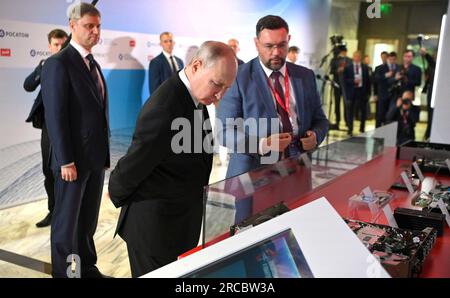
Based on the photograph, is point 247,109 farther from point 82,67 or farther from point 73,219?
point 73,219

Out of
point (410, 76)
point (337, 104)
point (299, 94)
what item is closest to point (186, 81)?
point (299, 94)

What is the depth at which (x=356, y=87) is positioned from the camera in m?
9.02

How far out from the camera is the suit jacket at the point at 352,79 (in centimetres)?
894

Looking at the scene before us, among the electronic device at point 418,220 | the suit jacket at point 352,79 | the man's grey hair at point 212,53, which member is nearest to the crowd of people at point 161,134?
the man's grey hair at point 212,53

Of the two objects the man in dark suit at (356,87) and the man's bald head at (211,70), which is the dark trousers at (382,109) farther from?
the man's bald head at (211,70)

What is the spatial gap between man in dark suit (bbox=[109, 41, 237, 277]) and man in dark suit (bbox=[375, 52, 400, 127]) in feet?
22.5

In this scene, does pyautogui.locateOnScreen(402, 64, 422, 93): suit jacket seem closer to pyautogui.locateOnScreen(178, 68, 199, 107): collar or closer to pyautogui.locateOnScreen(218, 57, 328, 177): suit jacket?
pyautogui.locateOnScreen(218, 57, 328, 177): suit jacket

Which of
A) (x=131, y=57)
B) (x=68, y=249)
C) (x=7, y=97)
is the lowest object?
(x=68, y=249)

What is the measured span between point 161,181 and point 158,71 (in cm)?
382

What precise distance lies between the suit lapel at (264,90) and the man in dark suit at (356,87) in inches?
271

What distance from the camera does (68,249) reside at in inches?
107

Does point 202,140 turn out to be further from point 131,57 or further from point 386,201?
point 131,57
